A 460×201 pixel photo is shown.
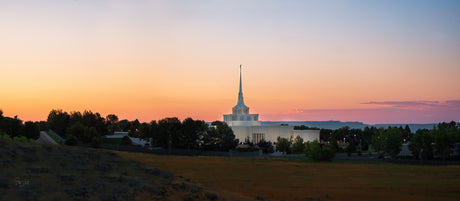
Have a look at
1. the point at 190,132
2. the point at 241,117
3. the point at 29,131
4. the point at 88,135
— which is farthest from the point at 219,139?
the point at 241,117

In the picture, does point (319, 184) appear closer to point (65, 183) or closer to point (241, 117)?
point (65, 183)

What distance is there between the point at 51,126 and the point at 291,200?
10595 cm

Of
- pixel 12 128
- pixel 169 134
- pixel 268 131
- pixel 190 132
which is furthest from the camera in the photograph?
pixel 268 131

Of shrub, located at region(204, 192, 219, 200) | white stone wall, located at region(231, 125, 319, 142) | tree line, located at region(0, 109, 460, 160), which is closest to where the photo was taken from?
shrub, located at region(204, 192, 219, 200)

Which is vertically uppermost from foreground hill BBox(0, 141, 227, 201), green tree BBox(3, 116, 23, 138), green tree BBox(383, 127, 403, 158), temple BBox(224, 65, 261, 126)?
temple BBox(224, 65, 261, 126)

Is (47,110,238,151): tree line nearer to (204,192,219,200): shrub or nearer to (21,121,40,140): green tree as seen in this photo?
(21,121,40,140): green tree

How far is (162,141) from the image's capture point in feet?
248

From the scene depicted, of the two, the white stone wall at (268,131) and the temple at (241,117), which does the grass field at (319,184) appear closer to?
the white stone wall at (268,131)

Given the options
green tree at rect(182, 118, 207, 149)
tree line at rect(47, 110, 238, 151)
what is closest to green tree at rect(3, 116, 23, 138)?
tree line at rect(47, 110, 238, 151)

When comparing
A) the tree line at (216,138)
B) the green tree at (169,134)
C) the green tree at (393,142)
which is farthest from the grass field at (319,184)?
the green tree at (169,134)

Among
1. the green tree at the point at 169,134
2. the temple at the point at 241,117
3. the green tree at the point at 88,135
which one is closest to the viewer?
the green tree at the point at 169,134

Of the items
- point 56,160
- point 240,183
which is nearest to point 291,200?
point 240,183

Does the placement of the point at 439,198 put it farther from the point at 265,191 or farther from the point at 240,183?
the point at 240,183

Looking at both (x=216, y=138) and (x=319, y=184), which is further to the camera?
(x=216, y=138)
